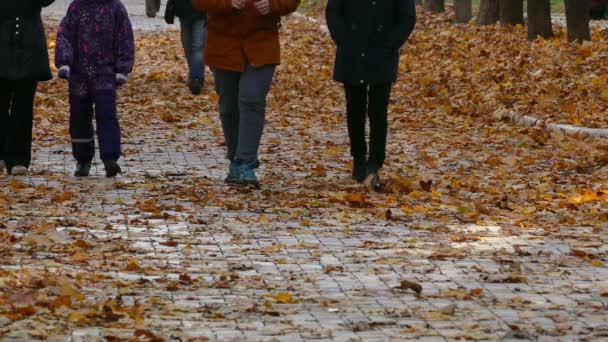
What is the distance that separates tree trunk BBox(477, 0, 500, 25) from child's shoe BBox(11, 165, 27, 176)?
1834 cm

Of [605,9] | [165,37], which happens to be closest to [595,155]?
[165,37]

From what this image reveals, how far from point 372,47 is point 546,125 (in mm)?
3930

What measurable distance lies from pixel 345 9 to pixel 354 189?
142cm

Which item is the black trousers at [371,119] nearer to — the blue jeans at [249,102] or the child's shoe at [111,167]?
the blue jeans at [249,102]

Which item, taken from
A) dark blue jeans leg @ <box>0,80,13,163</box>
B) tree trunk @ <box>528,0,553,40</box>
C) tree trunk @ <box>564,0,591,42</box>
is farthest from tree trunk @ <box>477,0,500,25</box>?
dark blue jeans leg @ <box>0,80,13,163</box>

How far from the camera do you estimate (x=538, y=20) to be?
24.4 metres

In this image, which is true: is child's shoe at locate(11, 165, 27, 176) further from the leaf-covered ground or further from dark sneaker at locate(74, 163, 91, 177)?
dark sneaker at locate(74, 163, 91, 177)

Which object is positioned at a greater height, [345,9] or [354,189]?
[345,9]

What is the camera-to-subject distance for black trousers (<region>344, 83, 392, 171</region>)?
11.9 metres

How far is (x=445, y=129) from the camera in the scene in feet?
52.6

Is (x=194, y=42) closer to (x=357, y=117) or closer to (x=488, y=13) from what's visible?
(x=357, y=117)

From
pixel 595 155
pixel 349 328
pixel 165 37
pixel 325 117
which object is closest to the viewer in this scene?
pixel 349 328

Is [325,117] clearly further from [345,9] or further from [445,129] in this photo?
[345,9]

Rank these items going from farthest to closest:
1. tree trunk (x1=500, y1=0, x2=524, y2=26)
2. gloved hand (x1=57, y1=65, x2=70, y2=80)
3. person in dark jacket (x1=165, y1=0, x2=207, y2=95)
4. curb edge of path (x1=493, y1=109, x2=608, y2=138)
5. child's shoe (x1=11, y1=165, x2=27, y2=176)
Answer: tree trunk (x1=500, y1=0, x2=524, y2=26), person in dark jacket (x1=165, y1=0, x2=207, y2=95), curb edge of path (x1=493, y1=109, x2=608, y2=138), child's shoe (x1=11, y1=165, x2=27, y2=176), gloved hand (x1=57, y1=65, x2=70, y2=80)
